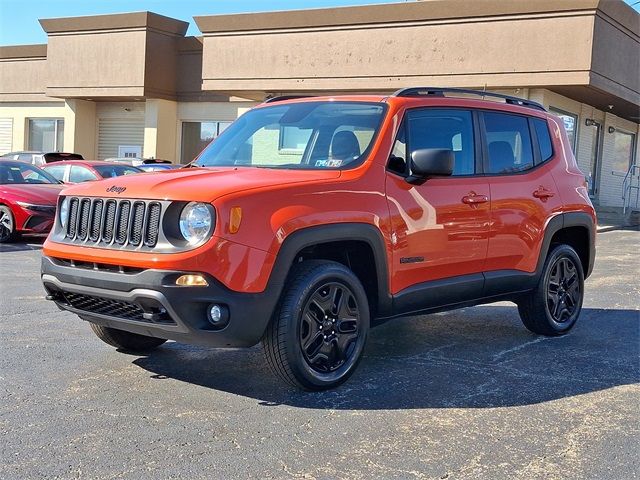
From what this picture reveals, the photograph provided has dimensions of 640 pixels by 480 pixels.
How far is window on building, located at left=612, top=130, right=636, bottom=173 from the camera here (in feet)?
84.3

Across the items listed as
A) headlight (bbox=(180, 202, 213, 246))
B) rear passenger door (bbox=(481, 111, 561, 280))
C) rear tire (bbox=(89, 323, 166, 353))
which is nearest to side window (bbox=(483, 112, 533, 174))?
rear passenger door (bbox=(481, 111, 561, 280))

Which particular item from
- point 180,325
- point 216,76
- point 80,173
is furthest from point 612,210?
point 180,325

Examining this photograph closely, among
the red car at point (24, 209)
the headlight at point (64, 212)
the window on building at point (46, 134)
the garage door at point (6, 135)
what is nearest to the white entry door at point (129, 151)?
the window on building at point (46, 134)

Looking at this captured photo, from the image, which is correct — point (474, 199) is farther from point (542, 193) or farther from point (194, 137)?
point (194, 137)

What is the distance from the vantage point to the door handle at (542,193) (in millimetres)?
6173

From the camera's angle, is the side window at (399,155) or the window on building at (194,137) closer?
the side window at (399,155)

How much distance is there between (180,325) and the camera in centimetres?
407

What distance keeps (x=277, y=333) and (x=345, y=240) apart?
775mm

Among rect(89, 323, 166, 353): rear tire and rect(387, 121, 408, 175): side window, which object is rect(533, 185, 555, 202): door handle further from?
rect(89, 323, 166, 353): rear tire

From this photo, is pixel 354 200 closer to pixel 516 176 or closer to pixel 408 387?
pixel 408 387

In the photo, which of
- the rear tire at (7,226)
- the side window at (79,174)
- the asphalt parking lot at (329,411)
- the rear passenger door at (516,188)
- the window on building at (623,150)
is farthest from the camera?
the window on building at (623,150)

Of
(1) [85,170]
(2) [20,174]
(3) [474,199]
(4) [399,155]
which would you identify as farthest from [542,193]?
(1) [85,170]

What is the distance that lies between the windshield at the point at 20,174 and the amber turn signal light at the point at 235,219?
9866 millimetres

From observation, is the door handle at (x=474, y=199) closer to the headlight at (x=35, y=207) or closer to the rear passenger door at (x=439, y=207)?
the rear passenger door at (x=439, y=207)
